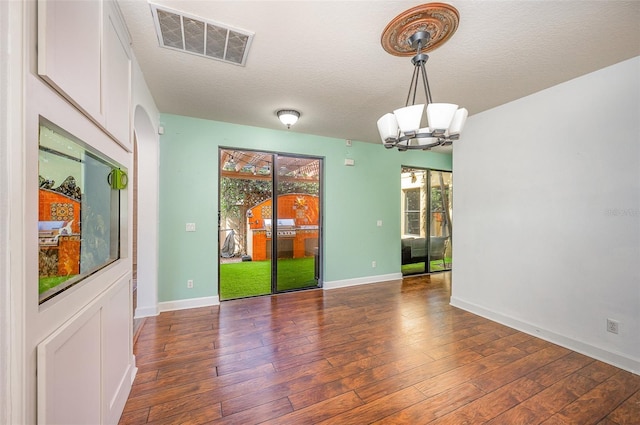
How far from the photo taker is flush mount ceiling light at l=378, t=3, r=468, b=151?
5.51ft

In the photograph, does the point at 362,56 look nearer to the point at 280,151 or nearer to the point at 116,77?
the point at 116,77

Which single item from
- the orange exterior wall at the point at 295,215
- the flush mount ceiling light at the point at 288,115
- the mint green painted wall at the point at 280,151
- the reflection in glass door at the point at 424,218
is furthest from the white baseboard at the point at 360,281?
the flush mount ceiling light at the point at 288,115

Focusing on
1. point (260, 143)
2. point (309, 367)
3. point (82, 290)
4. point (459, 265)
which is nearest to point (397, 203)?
point (459, 265)

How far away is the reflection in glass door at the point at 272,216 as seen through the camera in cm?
411

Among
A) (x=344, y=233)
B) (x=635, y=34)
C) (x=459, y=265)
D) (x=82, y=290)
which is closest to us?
(x=82, y=290)

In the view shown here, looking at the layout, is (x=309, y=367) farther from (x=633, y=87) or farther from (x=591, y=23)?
(x=633, y=87)

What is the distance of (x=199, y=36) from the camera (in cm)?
195

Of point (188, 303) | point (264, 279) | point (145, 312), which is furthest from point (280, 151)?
point (145, 312)

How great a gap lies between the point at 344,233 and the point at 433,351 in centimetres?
250

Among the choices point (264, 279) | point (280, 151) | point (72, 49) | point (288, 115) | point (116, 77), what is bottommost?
point (264, 279)

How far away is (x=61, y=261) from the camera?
3.54 feet

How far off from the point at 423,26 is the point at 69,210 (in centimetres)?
230

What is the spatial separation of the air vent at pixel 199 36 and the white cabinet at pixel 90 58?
25 centimetres

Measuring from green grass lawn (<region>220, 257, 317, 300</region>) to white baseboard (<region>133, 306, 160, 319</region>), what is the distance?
88cm
